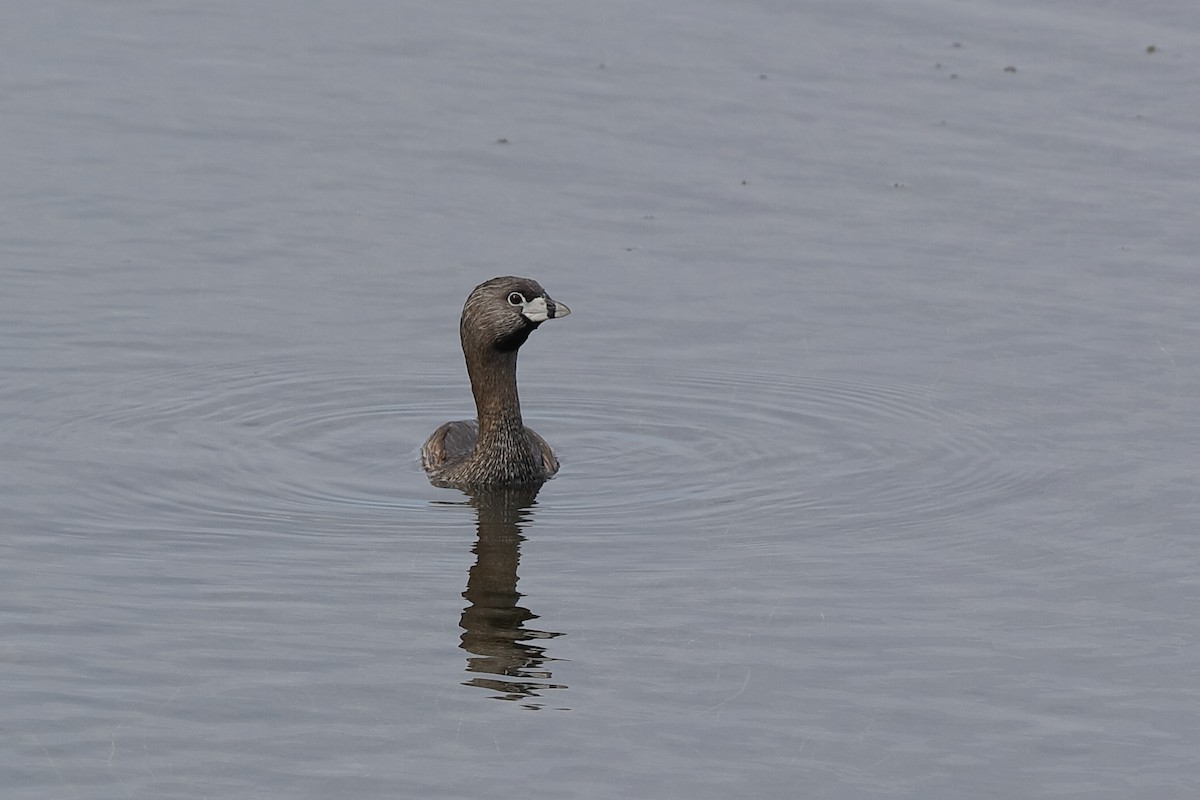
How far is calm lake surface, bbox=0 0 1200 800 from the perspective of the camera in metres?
11.6

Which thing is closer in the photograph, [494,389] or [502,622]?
[502,622]

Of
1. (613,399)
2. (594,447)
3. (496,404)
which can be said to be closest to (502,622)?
(496,404)

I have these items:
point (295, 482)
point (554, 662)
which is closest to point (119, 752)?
point (554, 662)

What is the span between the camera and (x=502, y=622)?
43.2ft

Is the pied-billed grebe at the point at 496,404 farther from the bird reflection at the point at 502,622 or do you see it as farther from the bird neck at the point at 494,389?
the bird reflection at the point at 502,622

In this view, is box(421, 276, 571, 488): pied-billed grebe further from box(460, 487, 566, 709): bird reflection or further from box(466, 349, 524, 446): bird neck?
box(460, 487, 566, 709): bird reflection

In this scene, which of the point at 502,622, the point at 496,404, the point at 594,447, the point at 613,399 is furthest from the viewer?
the point at 613,399

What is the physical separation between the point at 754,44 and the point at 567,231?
7.29 meters

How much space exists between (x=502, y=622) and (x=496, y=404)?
3.93 metres

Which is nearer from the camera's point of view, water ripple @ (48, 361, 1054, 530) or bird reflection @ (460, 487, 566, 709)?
bird reflection @ (460, 487, 566, 709)

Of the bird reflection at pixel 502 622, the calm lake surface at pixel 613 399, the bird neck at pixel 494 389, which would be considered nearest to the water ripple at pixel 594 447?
the calm lake surface at pixel 613 399

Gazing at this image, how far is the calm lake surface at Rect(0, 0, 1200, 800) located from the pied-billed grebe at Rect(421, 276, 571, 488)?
10.7 inches

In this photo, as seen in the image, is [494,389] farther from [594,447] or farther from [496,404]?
[594,447]

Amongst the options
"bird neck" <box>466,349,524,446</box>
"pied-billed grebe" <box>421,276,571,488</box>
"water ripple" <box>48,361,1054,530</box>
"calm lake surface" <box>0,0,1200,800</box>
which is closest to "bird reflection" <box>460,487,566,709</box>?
"calm lake surface" <box>0,0,1200,800</box>
